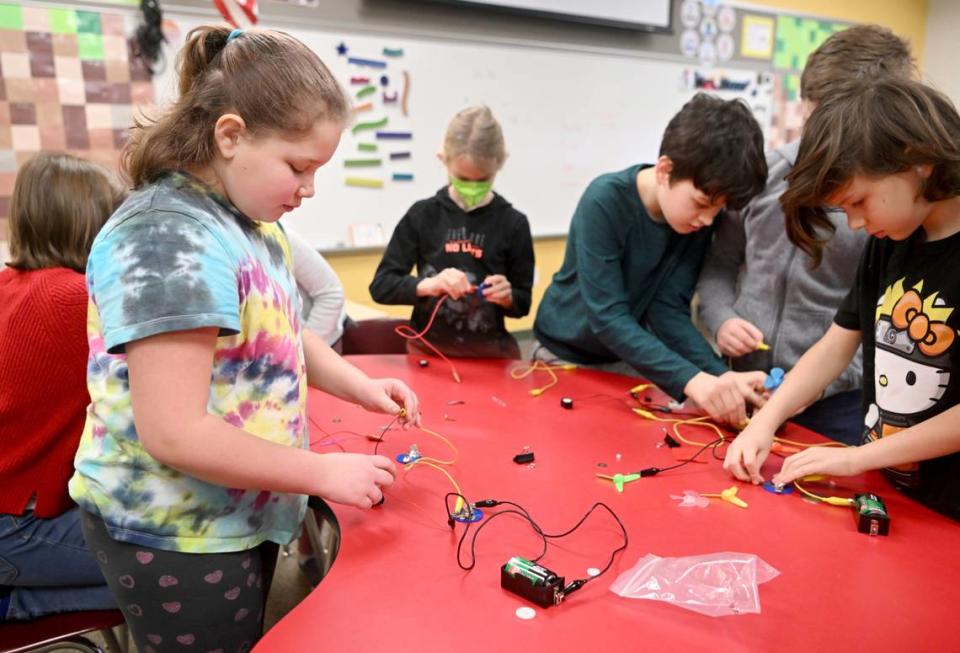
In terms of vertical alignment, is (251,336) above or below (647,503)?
above

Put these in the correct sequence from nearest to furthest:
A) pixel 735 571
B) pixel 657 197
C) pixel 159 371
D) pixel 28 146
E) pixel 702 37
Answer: pixel 159 371, pixel 735 571, pixel 657 197, pixel 28 146, pixel 702 37

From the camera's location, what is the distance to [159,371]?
837mm

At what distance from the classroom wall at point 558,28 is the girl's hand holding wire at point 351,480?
2662mm

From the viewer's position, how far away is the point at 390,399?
→ 132cm

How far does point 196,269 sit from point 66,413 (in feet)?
2.21

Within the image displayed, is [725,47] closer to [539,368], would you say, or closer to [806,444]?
[539,368]

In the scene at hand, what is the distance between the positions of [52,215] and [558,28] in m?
Result: 3.37

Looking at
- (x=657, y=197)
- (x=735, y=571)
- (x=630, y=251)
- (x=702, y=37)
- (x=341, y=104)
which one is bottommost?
(x=735, y=571)

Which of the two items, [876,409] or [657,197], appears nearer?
[876,409]

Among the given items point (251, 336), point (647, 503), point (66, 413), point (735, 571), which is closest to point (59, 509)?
point (66, 413)

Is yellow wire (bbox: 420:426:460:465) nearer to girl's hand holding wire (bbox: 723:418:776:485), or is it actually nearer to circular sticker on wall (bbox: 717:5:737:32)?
girl's hand holding wire (bbox: 723:418:776:485)

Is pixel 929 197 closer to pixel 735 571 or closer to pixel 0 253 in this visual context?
pixel 735 571

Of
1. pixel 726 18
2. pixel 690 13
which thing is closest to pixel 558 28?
pixel 690 13

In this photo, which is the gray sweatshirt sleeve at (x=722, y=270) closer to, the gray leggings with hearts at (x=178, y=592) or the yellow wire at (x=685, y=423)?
the yellow wire at (x=685, y=423)
